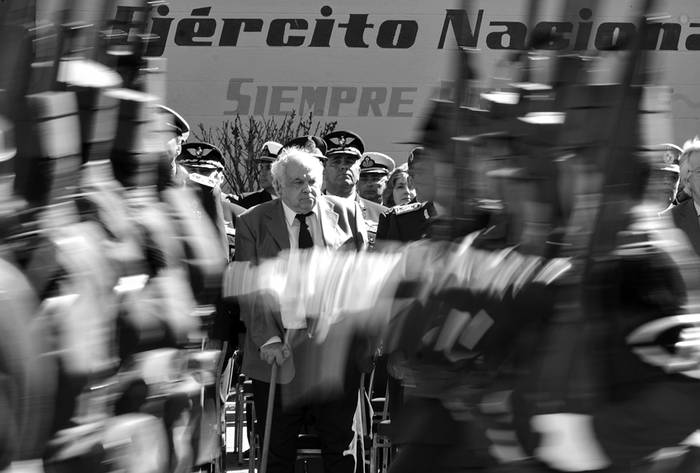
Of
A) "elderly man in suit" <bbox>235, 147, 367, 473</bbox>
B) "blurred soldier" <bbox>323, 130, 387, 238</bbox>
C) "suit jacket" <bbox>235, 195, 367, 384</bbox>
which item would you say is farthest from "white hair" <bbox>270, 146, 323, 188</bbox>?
"blurred soldier" <bbox>323, 130, 387, 238</bbox>

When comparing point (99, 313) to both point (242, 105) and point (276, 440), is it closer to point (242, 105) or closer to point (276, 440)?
point (276, 440)

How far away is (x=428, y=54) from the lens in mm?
20031

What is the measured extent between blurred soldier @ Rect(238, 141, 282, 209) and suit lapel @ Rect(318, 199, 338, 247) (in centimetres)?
269

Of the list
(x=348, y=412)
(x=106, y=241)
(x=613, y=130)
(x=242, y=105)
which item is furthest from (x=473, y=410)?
(x=242, y=105)

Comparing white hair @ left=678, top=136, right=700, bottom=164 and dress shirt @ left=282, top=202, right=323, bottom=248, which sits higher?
white hair @ left=678, top=136, right=700, bottom=164

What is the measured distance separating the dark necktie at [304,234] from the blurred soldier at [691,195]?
5.58 ft

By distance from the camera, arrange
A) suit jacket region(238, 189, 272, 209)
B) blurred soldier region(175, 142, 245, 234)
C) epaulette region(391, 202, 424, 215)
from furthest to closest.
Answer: suit jacket region(238, 189, 272, 209) → blurred soldier region(175, 142, 245, 234) → epaulette region(391, 202, 424, 215)

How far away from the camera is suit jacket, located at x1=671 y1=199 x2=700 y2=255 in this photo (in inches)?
228

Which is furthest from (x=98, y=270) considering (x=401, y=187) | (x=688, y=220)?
(x=401, y=187)

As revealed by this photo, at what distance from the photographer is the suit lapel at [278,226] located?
6031 mm

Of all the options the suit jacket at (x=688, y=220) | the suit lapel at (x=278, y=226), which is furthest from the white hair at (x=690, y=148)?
the suit lapel at (x=278, y=226)

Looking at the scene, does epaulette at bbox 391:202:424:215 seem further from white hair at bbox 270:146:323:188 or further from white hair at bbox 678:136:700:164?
white hair at bbox 678:136:700:164

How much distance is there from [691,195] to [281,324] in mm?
2074

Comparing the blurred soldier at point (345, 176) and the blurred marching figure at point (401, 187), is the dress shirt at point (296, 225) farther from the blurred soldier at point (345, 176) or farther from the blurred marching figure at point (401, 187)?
the blurred marching figure at point (401, 187)
